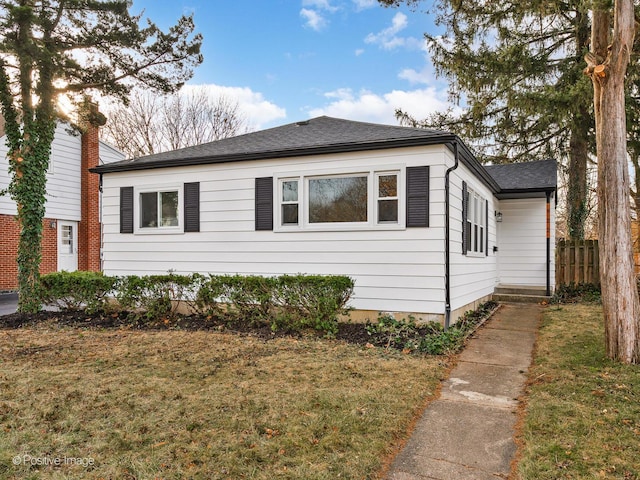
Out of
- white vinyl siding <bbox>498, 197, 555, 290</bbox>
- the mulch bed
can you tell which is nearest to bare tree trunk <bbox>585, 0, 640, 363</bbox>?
the mulch bed

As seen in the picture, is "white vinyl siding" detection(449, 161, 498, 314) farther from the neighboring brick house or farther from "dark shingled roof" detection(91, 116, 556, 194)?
the neighboring brick house

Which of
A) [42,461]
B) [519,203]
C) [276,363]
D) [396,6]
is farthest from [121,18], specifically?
[519,203]

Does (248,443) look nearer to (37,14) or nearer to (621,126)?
(621,126)

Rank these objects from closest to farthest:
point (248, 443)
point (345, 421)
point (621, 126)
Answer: point (248, 443) → point (345, 421) → point (621, 126)

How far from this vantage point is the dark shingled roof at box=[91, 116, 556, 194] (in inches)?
269

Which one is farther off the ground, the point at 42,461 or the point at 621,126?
the point at 621,126

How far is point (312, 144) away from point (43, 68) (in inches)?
217

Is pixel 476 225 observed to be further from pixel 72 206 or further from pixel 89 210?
pixel 72 206

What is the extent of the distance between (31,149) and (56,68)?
1667 millimetres

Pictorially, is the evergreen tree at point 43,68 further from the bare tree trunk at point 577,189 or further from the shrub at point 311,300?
the bare tree trunk at point 577,189

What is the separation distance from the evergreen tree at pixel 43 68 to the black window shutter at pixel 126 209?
149 cm

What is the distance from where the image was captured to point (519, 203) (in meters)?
11.8

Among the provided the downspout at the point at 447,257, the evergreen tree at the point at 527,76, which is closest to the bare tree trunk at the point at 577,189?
the evergreen tree at the point at 527,76

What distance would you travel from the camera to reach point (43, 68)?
27.2 ft
